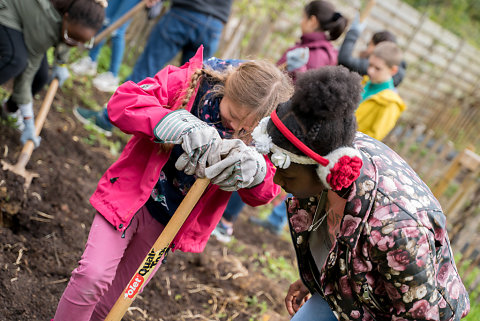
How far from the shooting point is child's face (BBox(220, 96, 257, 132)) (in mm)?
1812

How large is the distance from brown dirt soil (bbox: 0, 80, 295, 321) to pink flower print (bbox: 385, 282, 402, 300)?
1.65 metres

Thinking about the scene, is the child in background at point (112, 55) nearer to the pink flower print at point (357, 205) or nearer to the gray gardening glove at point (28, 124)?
the gray gardening glove at point (28, 124)

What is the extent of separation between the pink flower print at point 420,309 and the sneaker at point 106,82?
4.21 m

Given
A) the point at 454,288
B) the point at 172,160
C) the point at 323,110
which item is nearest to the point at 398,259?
the point at 454,288

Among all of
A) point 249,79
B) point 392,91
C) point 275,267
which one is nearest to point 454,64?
point 392,91

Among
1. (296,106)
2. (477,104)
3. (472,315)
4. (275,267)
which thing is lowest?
(275,267)

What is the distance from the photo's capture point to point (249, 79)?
1779 mm

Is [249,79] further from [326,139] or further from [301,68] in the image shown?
[301,68]

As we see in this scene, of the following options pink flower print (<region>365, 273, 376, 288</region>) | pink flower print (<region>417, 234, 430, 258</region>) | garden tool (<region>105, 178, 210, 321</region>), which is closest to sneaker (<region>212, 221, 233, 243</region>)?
garden tool (<region>105, 178, 210, 321</region>)

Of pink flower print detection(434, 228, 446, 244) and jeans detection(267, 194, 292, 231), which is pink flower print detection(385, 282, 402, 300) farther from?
jeans detection(267, 194, 292, 231)

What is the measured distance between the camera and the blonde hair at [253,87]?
1.78 metres

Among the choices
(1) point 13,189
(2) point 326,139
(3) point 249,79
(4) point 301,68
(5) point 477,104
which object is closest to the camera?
(2) point 326,139

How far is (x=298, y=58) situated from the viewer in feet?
11.9

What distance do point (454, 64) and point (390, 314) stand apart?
36.3 ft
